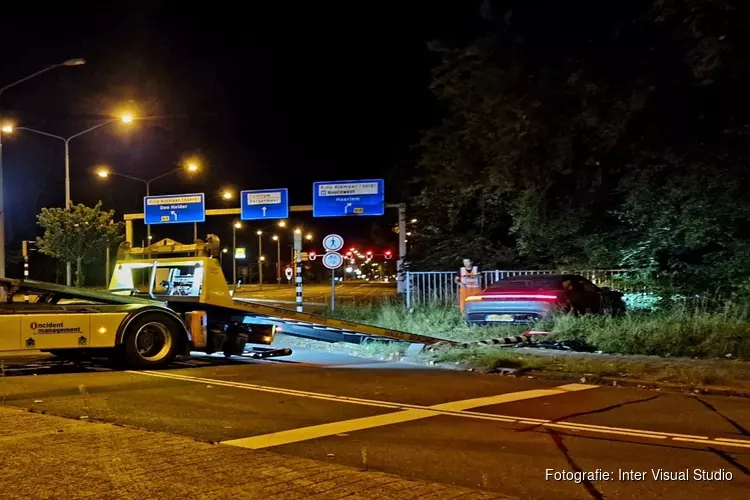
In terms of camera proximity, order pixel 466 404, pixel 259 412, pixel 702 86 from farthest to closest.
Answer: pixel 702 86
pixel 466 404
pixel 259 412

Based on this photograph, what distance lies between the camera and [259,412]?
8.30m

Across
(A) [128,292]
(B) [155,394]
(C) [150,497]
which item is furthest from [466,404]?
(A) [128,292]

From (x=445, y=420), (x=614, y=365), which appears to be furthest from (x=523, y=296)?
(x=445, y=420)

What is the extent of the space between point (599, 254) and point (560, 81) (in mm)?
5367

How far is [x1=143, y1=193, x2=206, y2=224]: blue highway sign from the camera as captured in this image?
31.9 metres

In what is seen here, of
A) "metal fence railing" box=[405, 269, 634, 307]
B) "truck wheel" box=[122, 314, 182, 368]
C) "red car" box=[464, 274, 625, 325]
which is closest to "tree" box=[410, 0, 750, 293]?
"metal fence railing" box=[405, 269, 634, 307]

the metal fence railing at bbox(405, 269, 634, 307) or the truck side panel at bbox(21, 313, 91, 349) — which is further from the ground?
the metal fence railing at bbox(405, 269, 634, 307)

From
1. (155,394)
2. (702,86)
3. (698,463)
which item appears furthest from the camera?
(702,86)

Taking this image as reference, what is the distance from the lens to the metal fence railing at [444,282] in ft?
71.5

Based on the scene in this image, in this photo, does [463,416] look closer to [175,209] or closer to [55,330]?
[55,330]

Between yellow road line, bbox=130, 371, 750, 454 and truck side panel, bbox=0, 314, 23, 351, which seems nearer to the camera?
yellow road line, bbox=130, 371, 750, 454

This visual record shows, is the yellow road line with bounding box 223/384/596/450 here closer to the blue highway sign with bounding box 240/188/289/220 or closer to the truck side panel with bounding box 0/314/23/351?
the truck side panel with bounding box 0/314/23/351

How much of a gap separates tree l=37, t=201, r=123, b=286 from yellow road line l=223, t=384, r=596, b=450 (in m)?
24.8

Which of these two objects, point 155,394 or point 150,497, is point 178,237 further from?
point 150,497
